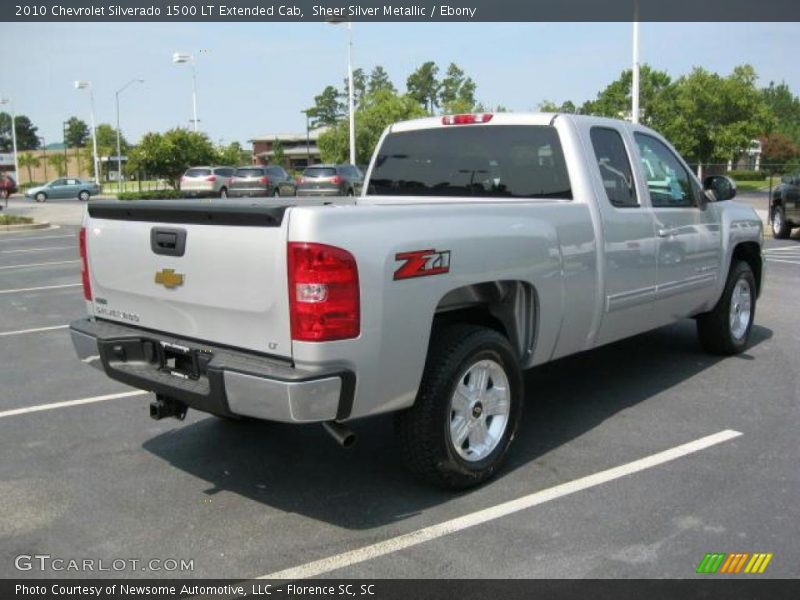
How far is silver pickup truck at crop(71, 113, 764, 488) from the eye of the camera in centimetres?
329

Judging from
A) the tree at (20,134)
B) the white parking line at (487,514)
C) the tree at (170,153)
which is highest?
the tree at (20,134)

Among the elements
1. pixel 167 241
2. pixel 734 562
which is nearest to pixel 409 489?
pixel 734 562

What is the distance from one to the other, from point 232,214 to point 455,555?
5.82 ft

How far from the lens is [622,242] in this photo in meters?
4.97

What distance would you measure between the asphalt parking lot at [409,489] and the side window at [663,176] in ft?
4.67

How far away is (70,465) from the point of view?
4469 mm

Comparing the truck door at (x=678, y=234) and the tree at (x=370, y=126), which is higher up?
the tree at (x=370, y=126)

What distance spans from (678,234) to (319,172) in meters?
25.0

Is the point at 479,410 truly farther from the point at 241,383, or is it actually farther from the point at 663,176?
the point at 663,176

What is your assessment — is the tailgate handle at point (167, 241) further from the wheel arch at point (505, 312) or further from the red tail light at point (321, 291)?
the wheel arch at point (505, 312)

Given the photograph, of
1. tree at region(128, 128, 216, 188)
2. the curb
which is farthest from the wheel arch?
tree at region(128, 128, 216, 188)

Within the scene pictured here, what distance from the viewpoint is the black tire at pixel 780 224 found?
18.4 m

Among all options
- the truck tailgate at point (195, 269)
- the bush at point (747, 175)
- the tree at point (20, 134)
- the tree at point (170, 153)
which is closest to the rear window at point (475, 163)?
the truck tailgate at point (195, 269)

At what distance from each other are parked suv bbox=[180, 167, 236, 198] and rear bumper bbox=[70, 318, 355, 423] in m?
29.6
